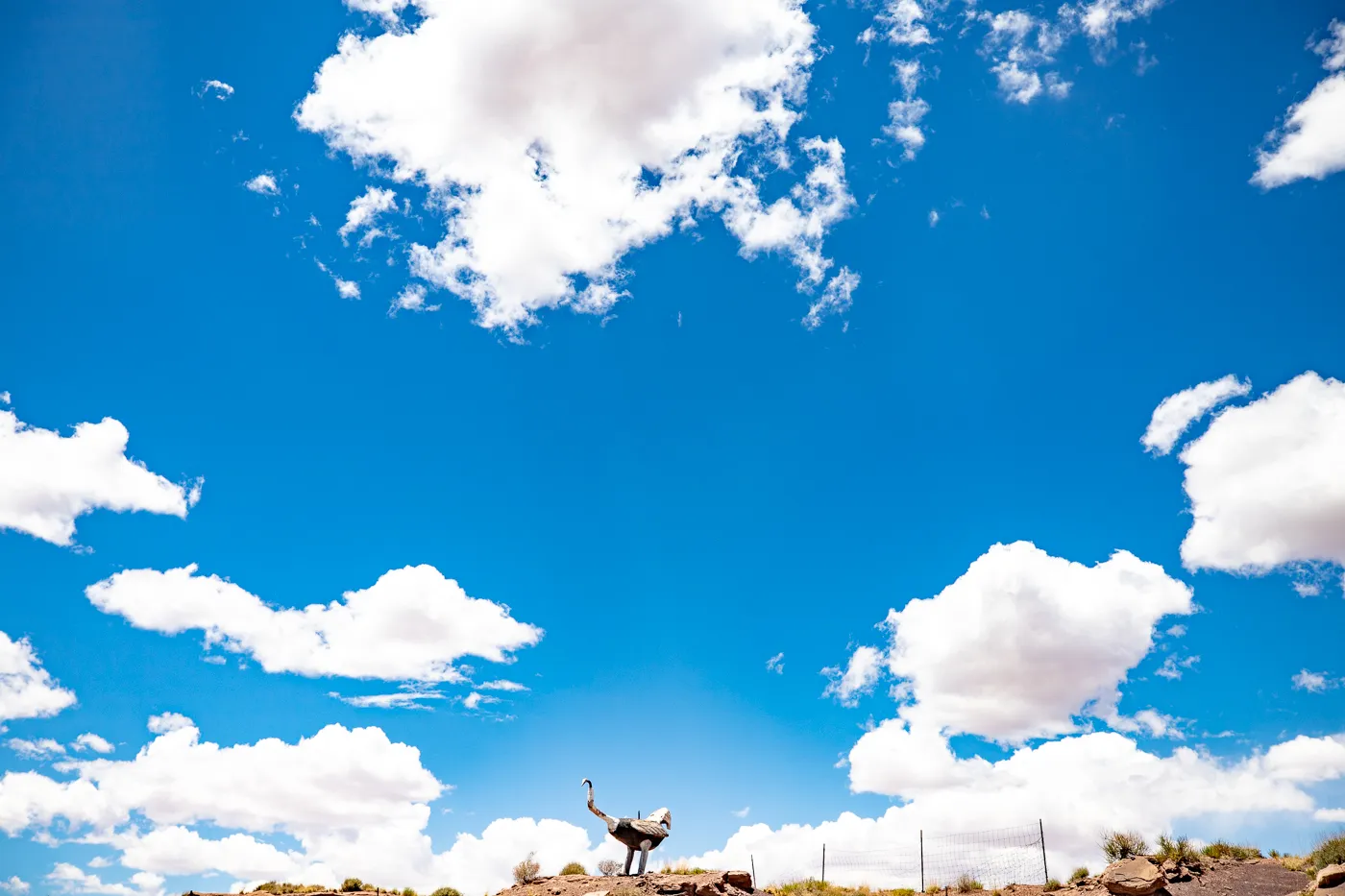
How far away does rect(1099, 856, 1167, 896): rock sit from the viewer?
2927cm

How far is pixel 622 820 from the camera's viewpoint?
101 ft

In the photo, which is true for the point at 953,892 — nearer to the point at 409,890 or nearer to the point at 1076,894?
the point at 1076,894

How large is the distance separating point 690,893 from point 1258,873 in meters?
22.8

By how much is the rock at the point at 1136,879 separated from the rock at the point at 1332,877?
4675 mm

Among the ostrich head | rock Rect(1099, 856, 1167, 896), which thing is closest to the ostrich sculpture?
the ostrich head

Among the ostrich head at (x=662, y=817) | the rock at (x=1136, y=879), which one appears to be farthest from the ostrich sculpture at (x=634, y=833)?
the rock at (x=1136, y=879)

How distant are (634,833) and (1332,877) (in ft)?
72.7

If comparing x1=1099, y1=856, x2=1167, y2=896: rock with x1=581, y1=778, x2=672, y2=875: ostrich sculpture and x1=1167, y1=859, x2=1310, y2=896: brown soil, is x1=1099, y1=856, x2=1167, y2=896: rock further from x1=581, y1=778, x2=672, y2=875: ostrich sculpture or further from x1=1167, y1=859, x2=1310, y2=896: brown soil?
x1=581, y1=778, x2=672, y2=875: ostrich sculpture

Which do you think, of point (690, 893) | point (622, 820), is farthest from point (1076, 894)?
point (622, 820)

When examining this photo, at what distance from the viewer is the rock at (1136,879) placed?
29.3 m

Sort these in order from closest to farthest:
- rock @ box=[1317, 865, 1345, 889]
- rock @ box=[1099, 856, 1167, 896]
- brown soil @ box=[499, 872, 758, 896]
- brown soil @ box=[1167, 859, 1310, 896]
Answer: rock @ box=[1317, 865, 1345, 889]
rock @ box=[1099, 856, 1167, 896]
brown soil @ box=[499, 872, 758, 896]
brown soil @ box=[1167, 859, 1310, 896]

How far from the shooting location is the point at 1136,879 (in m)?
29.6

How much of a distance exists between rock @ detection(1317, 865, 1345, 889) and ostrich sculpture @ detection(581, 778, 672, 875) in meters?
21.1

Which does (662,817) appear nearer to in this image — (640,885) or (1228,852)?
(640,885)
